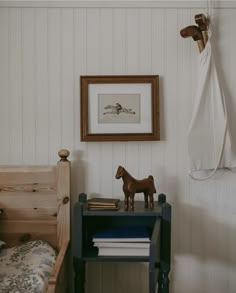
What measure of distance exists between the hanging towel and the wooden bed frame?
0.71 m

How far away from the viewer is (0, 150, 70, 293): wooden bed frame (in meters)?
2.19

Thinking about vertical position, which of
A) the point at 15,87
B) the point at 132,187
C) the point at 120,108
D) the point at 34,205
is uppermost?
the point at 15,87

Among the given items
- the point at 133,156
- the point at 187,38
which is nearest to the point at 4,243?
the point at 133,156

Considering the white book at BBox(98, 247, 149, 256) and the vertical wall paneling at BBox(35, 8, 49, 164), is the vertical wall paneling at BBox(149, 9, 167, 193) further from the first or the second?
the vertical wall paneling at BBox(35, 8, 49, 164)

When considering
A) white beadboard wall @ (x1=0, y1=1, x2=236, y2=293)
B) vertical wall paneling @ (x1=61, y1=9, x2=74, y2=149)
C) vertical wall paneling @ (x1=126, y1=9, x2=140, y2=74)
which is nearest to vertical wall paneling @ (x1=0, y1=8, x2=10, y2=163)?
white beadboard wall @ (x1=0, y1=1, x2=236, y2=293)

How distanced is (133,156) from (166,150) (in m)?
0.19

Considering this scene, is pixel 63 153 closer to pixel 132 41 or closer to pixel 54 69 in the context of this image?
pixel 54 69

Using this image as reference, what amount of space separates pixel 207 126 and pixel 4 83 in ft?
3.71

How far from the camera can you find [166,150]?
7.56ft

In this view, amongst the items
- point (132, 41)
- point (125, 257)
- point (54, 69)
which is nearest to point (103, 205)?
point (125, 257)

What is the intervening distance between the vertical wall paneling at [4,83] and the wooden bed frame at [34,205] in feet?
0.49

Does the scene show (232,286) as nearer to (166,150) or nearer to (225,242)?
(225,242)

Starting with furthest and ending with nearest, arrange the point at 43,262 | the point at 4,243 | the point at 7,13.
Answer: the point at 7,13 < the point at 4,243 < the point at 43,262

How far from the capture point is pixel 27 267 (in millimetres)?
1810
